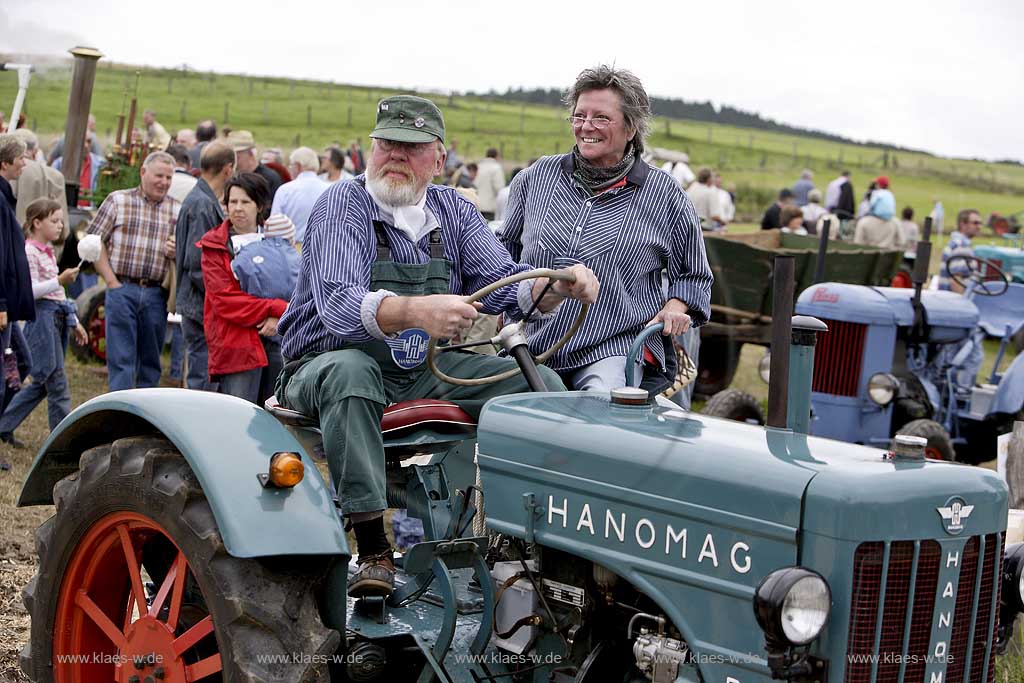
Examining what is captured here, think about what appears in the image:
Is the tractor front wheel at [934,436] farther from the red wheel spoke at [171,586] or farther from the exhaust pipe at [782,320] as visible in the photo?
the red wheel spoke at [171,586]

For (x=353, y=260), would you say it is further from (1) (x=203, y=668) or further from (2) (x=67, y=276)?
(2) (x=67, y=276)

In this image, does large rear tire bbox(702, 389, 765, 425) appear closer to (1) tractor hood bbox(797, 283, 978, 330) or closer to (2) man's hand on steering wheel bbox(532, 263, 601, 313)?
(1) tractor hood bbox(797, 283, 978, 330)

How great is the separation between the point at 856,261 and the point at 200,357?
631 cm

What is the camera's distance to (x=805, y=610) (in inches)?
Answer: 98.0

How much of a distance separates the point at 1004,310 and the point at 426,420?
25.9 feet

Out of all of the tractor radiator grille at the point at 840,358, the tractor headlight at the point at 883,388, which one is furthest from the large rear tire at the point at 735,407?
the tractor headlight at the point at 883,388

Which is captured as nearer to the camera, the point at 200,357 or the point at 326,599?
the point at 326,599

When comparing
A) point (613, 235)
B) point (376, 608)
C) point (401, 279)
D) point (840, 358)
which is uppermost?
point (613, 235)

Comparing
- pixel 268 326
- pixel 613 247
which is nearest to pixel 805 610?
pixel 613 247

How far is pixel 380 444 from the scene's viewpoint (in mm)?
3396

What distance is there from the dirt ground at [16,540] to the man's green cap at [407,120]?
2.15 meters

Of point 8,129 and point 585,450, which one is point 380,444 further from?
point 8,129

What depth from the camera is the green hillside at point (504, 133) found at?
4762cm

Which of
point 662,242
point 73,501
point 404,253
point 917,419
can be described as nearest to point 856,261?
point 917,419
